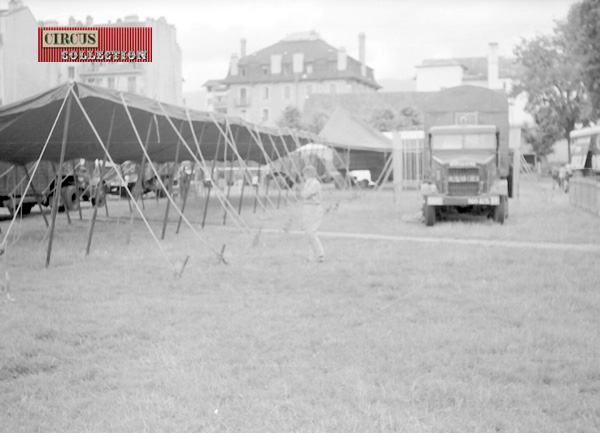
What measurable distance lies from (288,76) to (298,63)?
88.1 inches

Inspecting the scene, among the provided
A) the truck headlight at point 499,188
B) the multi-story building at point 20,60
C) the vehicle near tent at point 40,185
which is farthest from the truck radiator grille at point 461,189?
the multi-story building at point 20,60

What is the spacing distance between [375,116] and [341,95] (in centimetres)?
1012

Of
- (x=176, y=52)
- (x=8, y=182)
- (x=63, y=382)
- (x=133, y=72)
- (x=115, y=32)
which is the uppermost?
(x=176, y=52)

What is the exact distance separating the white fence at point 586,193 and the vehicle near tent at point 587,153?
0.35 metres

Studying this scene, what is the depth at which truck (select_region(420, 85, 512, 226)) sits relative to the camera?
18.3 meters

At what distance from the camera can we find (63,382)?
5.79 metres

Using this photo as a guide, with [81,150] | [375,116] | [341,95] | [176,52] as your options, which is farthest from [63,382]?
[341,95]

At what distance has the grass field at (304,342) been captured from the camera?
5047 millimetres

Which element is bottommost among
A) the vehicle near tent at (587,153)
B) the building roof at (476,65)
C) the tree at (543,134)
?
the vehicle near tent at (587,153)

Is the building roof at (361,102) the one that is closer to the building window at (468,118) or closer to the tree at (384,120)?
the tree at (384,120)

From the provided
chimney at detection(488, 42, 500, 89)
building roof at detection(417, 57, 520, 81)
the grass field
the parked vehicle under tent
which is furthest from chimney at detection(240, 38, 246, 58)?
the grass field

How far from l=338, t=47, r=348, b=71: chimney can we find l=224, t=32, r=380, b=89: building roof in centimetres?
44

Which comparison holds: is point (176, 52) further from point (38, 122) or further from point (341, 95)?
point (38, 122)

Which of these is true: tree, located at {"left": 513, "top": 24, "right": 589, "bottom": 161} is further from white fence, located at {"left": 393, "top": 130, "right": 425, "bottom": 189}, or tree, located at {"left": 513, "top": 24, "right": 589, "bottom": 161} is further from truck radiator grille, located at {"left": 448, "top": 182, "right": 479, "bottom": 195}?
truck radiator grille, located at {"left": 448, "top": 182, "right": 479, "bottom": 195}
